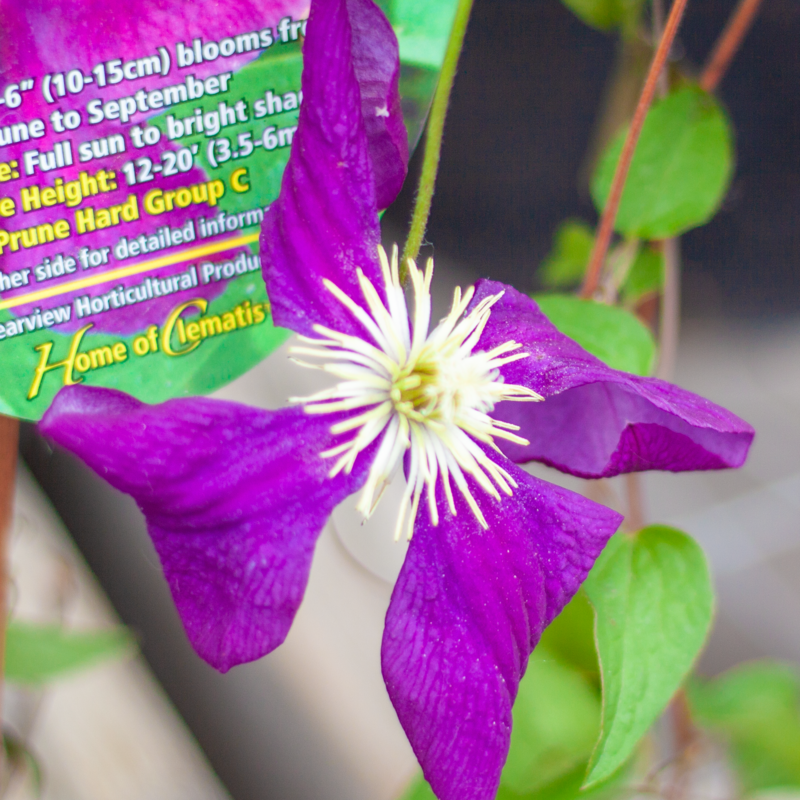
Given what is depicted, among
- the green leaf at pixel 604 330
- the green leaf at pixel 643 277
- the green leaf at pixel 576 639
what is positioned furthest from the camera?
the green leaf at pixel 643 277

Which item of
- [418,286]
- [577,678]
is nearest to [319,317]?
[418,286]

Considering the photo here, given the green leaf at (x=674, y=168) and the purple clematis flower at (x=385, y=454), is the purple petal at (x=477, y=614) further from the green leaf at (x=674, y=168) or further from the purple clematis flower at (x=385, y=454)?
the green leaf at (x=674, y=168)

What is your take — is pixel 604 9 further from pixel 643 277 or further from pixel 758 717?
pixel 758 717

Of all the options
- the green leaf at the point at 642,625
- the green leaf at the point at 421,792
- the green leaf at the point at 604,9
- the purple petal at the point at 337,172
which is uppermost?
the green leaf at the point at 604,9

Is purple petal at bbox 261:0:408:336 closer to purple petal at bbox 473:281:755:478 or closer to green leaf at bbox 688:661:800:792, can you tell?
purple petal at bbox 473:281:755:478

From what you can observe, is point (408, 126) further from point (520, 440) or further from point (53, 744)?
point (53, 744)

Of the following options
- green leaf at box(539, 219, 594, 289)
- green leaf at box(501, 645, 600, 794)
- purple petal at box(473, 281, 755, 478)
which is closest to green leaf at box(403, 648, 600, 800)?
green leaf at box(501, 645, 600, 794)

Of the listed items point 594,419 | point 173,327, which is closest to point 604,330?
point 594,419

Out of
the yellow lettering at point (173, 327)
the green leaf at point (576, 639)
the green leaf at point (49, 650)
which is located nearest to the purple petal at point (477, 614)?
the yellow lettering at point (173, 327)
